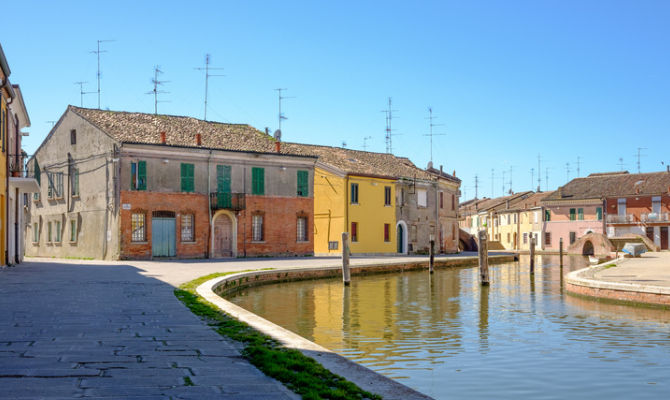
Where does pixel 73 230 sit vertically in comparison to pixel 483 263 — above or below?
above

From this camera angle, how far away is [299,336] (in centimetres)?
841

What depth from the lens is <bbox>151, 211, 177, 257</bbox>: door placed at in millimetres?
32375

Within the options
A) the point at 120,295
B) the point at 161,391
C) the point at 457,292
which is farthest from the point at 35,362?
the point at 457,292

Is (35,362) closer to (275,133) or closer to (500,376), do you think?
(500,376)

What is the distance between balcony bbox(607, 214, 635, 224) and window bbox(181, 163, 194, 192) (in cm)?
4347

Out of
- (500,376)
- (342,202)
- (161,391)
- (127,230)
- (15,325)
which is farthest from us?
(342,202)

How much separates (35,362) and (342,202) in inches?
1429

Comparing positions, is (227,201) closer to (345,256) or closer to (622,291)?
(345,256)

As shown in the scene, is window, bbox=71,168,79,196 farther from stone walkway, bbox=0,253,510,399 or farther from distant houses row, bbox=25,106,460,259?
stone walkway, bbox=0,253,510,399

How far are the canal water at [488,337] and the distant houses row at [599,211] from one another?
1644 inches

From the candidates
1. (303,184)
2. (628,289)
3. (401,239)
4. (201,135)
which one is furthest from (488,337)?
(401,239)

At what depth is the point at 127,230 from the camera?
103ft

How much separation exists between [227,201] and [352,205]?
1033 centimetres

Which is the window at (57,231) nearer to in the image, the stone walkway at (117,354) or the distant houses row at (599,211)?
the stone walkway at (117,354)
